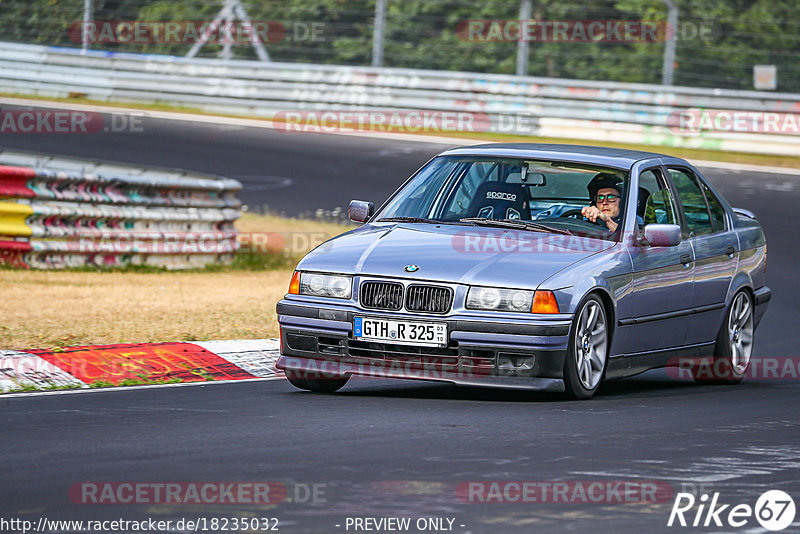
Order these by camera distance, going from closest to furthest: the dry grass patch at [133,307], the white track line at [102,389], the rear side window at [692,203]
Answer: the white track line at [102,389] → the rear side window at [692,203] → the dry grass patch at [133,307]

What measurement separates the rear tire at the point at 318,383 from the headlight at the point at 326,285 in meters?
0.54

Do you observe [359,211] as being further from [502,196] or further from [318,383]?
[318,383]

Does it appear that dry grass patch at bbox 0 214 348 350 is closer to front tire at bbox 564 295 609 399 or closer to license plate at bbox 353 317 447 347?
license plate at bbox 353 317 447 347

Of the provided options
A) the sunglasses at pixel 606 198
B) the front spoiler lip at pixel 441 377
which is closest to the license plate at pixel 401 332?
the front spoiler lip at pixel 441 377

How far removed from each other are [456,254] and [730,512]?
304 centimetres

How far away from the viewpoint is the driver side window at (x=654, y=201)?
30.4 feet

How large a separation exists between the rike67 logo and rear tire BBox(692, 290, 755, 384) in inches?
167

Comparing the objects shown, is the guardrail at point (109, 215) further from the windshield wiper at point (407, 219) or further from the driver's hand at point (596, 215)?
the driver's hand at point (596, 215)

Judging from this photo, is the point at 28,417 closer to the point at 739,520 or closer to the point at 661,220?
the point at 739,520

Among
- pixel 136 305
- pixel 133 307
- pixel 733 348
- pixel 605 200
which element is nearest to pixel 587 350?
pixel 605 200

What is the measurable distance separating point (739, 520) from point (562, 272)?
2840mm

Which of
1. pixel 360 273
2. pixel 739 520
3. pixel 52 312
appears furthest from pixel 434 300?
pixel 52 312

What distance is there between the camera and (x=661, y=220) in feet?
30.9

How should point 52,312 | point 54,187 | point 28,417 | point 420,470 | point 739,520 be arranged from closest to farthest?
point 739,520 → point 420,470 → point 28,417 → point 52,312 → point 54,187
